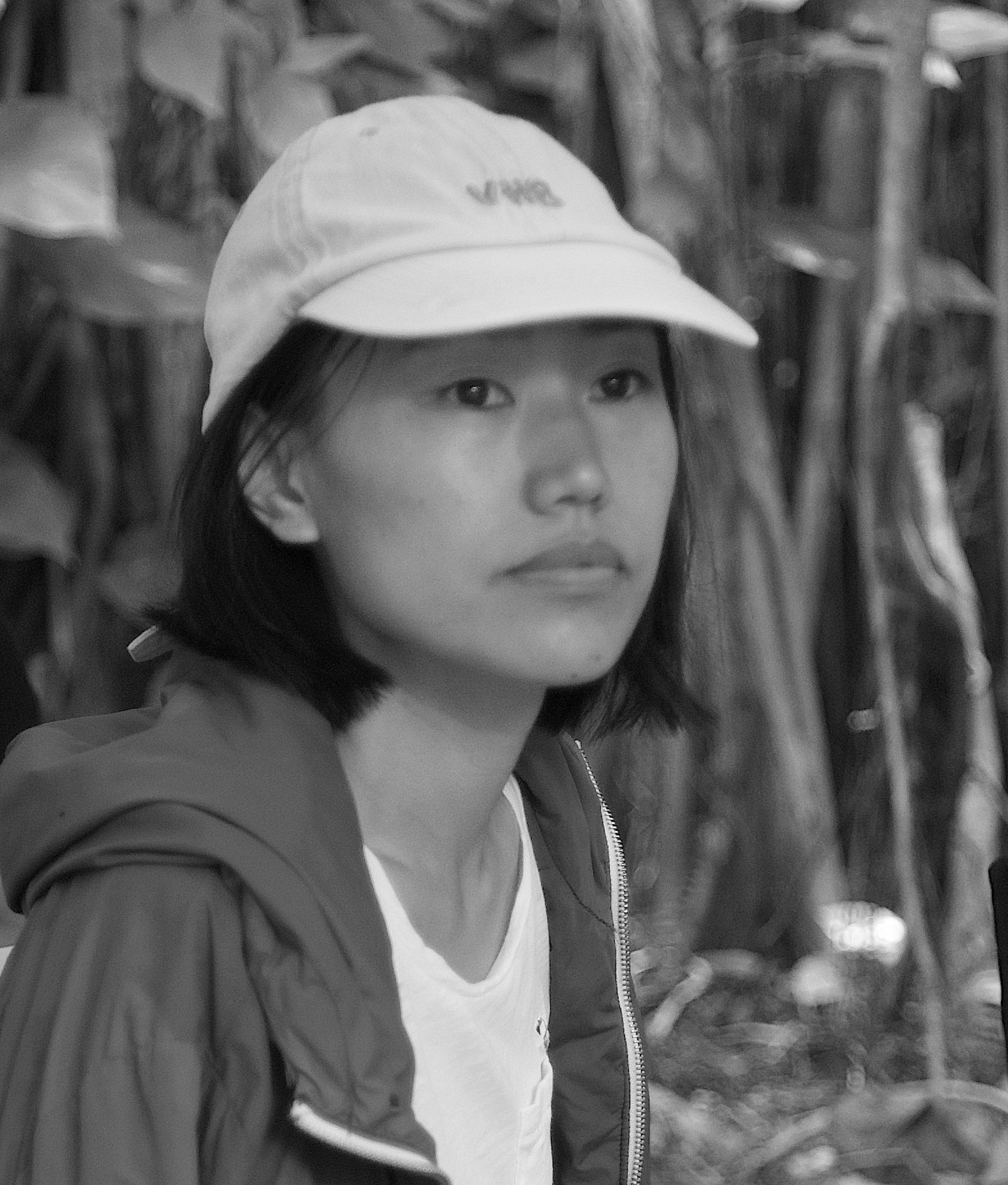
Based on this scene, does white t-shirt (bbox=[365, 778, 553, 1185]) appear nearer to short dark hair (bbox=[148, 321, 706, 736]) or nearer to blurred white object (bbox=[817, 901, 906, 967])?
short dark hair (bbox=[148, 321, 706, 736])

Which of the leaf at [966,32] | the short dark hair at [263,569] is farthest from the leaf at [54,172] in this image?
the leaf at [966,32]

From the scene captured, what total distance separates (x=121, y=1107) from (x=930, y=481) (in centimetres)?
151

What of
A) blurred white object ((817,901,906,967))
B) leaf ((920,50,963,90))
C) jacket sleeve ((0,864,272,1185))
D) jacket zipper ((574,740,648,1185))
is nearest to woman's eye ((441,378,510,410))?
jacket sleeve ((0,864,272,1185))

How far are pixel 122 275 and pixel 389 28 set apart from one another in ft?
1.91

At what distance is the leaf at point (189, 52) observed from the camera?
5.71 feet

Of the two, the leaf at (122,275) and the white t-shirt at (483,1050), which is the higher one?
the leaf at (122,275)

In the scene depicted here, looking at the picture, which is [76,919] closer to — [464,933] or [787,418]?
[464,933]

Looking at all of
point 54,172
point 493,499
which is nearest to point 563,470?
point 493,499

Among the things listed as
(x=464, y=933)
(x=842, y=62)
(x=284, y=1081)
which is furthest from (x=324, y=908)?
(x=842, y=62)

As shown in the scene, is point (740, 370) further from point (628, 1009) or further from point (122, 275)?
point (628, 1009)

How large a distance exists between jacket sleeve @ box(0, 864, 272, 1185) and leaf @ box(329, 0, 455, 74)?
1558mm

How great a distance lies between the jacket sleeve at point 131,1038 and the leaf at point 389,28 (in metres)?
1.56

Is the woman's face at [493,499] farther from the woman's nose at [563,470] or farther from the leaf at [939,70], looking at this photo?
the leaf at [939,70]

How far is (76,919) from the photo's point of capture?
0.79 metres
